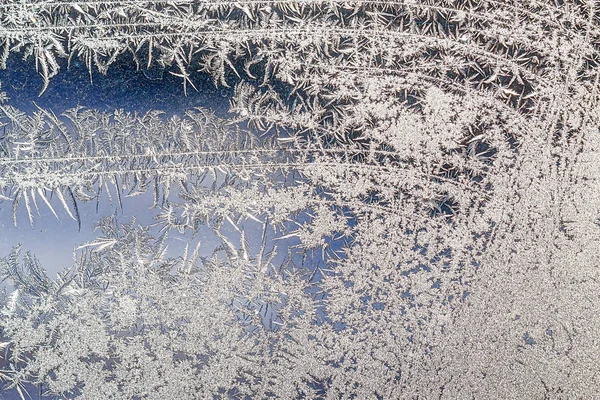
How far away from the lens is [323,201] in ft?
1.40

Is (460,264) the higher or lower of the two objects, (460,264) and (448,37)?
the lower

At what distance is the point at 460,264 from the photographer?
427 mm

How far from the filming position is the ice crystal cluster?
1.36ft

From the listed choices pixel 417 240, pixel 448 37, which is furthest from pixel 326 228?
pixel 448 37

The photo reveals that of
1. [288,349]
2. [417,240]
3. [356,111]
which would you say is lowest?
[288,349]

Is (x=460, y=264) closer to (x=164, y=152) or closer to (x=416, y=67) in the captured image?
(x=416, y=67)

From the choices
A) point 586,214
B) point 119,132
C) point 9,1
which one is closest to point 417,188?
point 586,214

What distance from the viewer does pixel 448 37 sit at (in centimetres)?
42

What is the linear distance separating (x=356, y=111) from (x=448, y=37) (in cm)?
11

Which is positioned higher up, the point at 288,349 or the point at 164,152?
the point at 164,152

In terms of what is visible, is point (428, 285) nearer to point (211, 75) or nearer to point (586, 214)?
point (586, 214)

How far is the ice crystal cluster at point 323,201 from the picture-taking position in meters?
0.42

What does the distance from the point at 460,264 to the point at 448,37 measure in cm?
22

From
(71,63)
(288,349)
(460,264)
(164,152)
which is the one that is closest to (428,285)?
(460,264)
